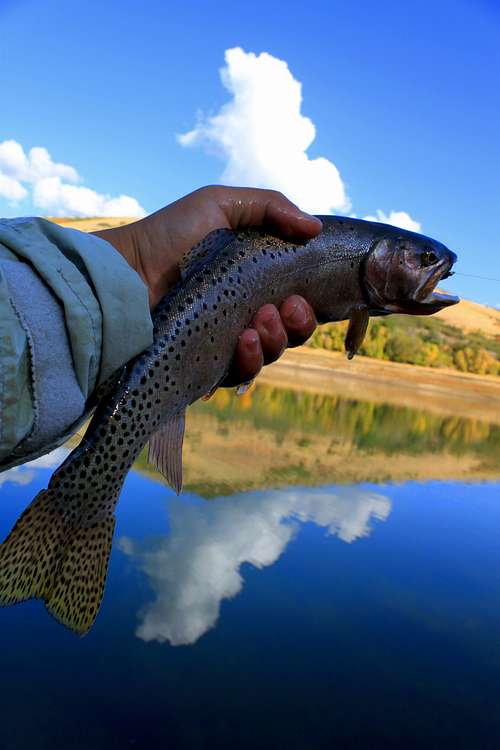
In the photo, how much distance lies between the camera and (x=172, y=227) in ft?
13.7

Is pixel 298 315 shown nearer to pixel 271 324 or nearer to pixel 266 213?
pixel 271 324

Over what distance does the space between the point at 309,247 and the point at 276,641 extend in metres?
5.18

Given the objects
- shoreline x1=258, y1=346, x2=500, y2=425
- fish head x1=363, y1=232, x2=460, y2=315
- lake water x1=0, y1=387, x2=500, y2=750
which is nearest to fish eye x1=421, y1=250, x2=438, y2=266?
fish head x1=363, y1=232, x2=460, y2=315

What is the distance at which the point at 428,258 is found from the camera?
4.25m

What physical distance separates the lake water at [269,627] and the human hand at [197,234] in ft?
12.6

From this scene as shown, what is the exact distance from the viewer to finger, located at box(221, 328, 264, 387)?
12.1 feet

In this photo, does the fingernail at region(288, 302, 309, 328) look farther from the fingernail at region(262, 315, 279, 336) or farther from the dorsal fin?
the dorsal fin

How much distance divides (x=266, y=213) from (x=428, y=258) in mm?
1108

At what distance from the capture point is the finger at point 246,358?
Result: 12.1 feet

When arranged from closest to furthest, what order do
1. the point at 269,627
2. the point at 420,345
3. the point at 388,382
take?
the point at 269,627 < the point at 388,382 < the point at 420,345

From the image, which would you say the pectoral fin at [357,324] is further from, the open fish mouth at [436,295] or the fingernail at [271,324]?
→ the fingernail at [271,324]

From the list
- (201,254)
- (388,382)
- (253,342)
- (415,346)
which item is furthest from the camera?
(415,346)

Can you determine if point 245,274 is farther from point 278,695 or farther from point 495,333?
point 495,333

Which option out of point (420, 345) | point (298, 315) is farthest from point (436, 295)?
point (420, 345)
